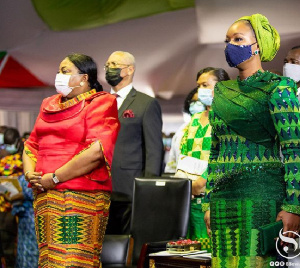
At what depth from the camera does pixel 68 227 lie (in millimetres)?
3568

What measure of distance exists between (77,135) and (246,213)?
144cm

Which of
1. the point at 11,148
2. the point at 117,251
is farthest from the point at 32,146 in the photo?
the point at 11,148

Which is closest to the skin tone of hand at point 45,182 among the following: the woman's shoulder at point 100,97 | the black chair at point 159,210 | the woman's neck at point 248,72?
the woman's shoulder at point 100,97

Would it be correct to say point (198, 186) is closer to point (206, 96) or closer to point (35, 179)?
point (206, 96)

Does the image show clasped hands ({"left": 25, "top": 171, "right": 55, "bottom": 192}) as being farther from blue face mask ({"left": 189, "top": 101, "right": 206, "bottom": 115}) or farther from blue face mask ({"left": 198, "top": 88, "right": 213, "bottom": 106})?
blue face mask ({"left": 189, "top": 101, "right": 206, "bottom": 115})

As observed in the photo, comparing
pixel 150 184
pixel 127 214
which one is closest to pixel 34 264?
pixel 127 214

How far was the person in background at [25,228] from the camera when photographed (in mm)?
5109

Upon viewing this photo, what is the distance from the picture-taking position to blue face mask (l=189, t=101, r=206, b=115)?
17.5 feet

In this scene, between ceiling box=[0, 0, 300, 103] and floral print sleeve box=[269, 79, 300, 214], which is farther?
ceiling box=[0, 0, 300, 103]

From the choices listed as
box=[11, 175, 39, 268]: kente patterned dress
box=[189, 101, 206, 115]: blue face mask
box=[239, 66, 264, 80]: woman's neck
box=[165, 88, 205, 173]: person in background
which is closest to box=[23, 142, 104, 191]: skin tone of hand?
box=[239, 66, 264, 80]: woman's neck

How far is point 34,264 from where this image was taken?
5102 mm

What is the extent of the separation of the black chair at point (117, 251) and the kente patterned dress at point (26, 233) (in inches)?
43.0

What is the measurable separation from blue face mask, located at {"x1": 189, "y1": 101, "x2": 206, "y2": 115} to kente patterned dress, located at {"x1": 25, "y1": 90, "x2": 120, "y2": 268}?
173 cm

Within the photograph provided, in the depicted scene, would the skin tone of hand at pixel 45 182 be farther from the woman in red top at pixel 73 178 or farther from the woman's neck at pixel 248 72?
the woman's neck at pixel 248 72
